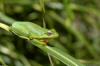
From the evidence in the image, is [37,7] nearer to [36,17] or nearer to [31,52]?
[36,17]

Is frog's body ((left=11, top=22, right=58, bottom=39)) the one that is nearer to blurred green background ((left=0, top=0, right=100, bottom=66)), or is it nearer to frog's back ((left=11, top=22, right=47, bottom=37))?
frog's back ((left=11, top=22, right=47, bottom=37))

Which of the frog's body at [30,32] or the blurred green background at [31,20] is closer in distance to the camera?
the frog's body at [30,32]

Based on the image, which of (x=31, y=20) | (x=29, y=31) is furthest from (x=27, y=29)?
(x=31, y=20)

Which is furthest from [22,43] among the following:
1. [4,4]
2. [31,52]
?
[4,4]

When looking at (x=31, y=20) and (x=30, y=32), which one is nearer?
(x=30, y=32)

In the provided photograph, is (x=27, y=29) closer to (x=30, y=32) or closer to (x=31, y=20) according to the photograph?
(x=30, y=32)

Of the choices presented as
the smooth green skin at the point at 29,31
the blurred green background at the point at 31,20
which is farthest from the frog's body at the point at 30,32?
the blurred green background at the point at 31,20

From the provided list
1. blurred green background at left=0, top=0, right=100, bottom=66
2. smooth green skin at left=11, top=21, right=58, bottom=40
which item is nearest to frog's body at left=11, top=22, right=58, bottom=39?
smooth green skin at left=11, top=21, right=58, bottom=40

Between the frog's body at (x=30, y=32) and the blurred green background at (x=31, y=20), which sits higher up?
the frog's body at (x=30, y=32)

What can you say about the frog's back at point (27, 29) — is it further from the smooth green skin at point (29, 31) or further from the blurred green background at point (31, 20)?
the blurred green background at point (31, 20)

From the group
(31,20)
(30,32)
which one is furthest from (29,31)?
(31,20)

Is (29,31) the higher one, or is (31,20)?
(29,31)

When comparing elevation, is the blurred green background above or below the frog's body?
below
